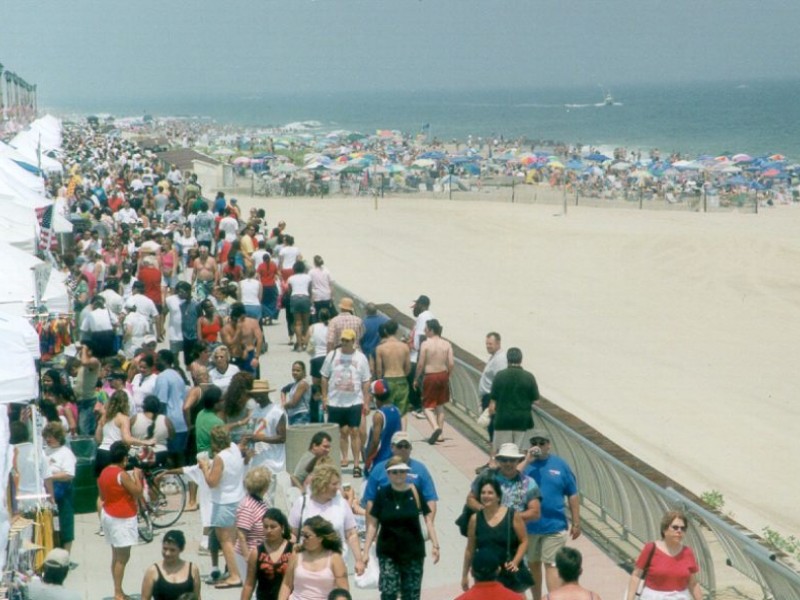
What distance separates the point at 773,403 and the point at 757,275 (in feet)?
39.4

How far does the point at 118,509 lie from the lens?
28.1ft

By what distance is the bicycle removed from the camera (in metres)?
9.88

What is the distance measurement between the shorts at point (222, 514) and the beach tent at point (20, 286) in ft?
12.0

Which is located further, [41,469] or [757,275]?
[757,275]

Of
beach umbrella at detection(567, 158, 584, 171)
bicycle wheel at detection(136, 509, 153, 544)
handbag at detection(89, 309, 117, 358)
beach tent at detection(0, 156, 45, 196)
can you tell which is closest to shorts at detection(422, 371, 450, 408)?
bicycle wheel at detection(136, 509, 153, 544)

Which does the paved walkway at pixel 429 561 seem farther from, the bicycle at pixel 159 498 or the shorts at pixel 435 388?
the shorts at pixel 435 388

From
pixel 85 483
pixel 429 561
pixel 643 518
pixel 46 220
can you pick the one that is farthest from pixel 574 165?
pixel 429 561

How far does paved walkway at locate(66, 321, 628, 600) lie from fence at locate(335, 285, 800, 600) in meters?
0.34

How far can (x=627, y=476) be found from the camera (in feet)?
31.2

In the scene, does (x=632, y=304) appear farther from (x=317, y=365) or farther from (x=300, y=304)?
(x=317, y=365)

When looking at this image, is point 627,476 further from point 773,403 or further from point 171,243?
point 171,243

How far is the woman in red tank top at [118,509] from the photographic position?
27.8 ft

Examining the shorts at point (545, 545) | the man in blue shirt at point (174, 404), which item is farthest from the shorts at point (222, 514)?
the man in blue shirt at point (174, 404)

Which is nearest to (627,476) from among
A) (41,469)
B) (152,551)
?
(152,551)
